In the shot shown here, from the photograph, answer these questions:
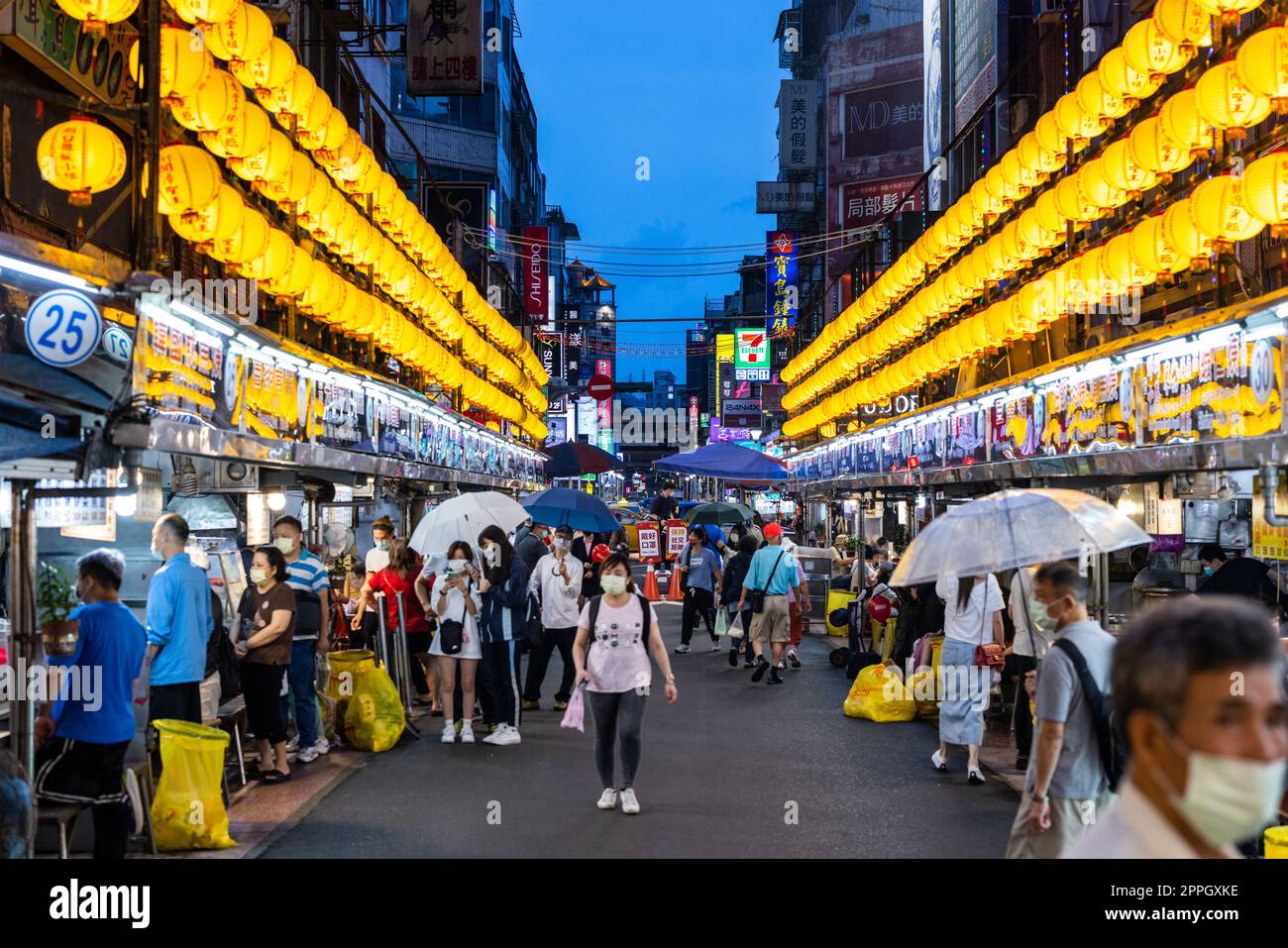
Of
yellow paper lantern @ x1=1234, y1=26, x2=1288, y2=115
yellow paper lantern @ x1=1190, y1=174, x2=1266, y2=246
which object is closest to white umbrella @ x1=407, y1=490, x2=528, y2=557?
yellow paper lantern @ x1=1190, y1=174, x2=1266, y2=246

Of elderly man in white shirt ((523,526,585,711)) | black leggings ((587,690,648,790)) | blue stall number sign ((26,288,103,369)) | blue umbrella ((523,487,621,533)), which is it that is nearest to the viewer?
blue stall number sign ((26,288,103,369))

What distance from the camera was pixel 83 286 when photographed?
781 centimetres

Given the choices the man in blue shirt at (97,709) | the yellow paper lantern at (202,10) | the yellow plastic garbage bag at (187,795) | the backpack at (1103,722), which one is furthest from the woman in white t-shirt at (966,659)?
the yellow paper lantern at (202,10)

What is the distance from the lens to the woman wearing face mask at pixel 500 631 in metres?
11.4

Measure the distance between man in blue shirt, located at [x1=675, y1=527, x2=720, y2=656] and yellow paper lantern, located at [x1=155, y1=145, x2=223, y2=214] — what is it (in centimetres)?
1117

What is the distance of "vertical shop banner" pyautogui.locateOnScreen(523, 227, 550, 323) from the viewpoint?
51.2 metres

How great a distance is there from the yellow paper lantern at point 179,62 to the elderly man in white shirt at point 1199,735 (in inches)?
362

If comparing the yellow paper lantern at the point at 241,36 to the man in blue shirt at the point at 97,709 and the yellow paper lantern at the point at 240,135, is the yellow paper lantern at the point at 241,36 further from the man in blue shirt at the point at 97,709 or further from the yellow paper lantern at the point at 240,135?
the man in blue shirt at the point at 97,709

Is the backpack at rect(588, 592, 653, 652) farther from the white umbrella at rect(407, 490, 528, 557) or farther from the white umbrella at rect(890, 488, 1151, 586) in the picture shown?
the white umbrella at rect(407, 490, 528, 557)

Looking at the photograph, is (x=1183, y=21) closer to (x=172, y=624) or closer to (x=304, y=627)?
(x=304, y=627)

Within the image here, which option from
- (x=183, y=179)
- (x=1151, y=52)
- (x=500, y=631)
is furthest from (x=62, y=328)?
(x=1151, y=52)

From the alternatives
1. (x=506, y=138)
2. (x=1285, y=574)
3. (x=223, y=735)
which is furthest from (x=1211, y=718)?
(x=506, y=138)

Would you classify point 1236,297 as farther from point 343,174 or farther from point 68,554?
point 68,554

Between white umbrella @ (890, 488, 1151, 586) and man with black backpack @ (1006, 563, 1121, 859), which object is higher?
white umbrella @ (890, 488, 1151, 586)
